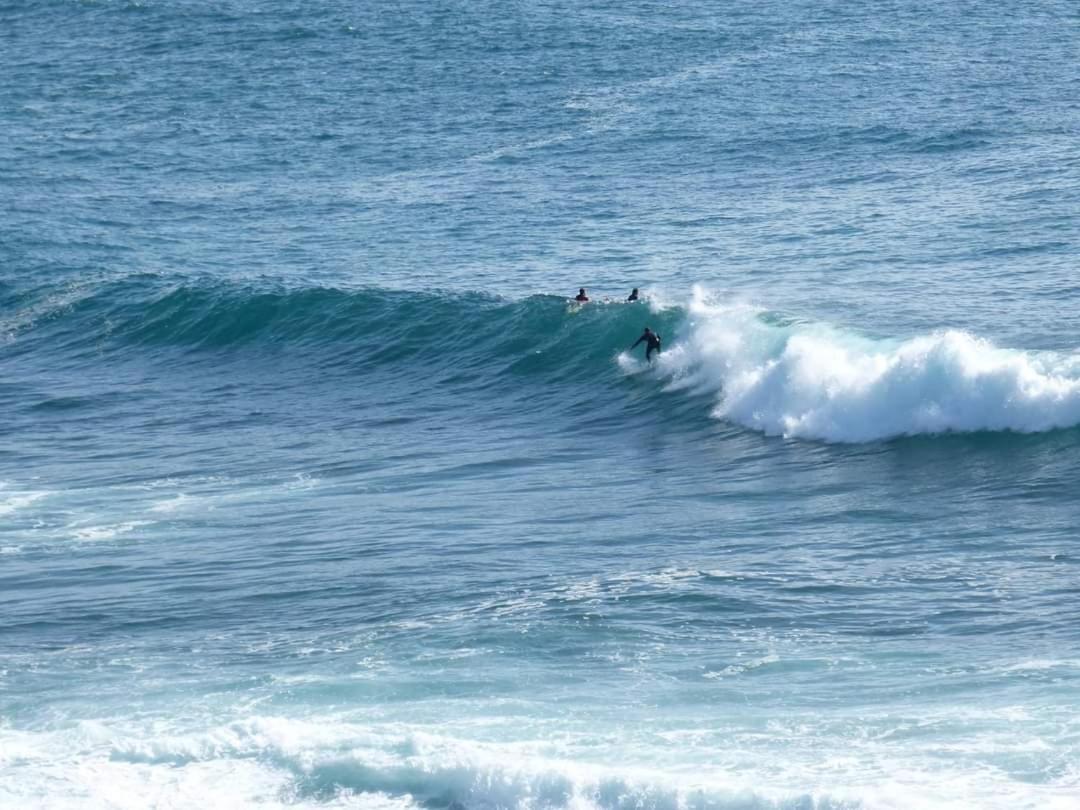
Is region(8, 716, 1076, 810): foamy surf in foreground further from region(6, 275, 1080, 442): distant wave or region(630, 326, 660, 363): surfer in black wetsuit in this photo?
region(630, 326, 660, 363): surfer in black wetsuit

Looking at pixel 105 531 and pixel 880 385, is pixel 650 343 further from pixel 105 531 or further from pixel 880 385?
pixel 105 531

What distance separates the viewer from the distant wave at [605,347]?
29.9 metres

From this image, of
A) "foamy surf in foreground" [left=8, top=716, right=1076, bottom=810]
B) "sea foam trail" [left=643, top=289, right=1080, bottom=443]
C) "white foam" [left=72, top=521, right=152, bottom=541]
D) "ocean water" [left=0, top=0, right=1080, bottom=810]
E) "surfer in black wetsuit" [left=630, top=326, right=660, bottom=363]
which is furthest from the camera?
"surfer in black wetsuit" [left=630, top=326, right=660, bottom=363]

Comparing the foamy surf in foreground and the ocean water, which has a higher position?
the ocean water

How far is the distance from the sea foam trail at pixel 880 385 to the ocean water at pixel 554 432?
9 cm

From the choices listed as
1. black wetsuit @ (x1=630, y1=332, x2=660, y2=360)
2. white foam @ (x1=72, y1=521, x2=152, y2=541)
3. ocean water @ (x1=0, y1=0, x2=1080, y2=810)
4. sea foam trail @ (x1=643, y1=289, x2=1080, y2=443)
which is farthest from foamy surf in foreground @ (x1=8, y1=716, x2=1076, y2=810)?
black wetsuit @ (x1=630, y1=332, x2=660, y2=360)

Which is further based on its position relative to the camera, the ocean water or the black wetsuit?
the black wetsuit

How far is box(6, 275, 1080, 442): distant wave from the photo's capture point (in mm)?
29875

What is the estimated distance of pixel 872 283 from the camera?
129 ft

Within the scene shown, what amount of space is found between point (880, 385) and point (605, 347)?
7.85 metres

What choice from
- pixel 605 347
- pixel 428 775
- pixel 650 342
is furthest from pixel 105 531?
pixel 605 347

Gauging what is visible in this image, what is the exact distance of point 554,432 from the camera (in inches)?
1276

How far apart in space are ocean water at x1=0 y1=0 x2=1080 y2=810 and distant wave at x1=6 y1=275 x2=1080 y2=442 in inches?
4.2

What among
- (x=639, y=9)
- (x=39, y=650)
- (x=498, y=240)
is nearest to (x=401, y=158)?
(x=498, y=240)
